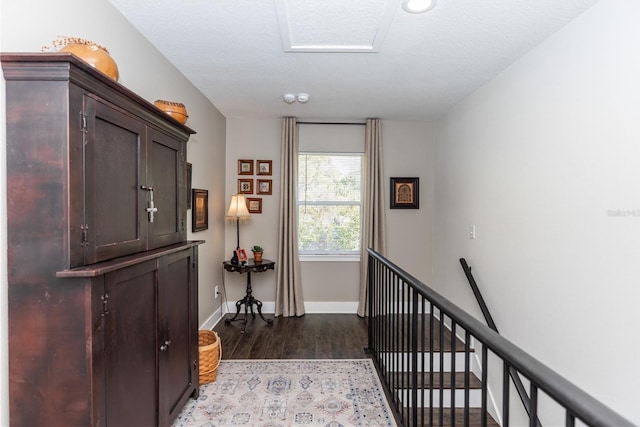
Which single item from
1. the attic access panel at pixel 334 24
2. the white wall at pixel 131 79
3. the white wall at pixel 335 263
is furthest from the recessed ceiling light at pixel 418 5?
the white wall at pixel 335 263

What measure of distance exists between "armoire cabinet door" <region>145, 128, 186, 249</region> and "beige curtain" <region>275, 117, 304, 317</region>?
198 cm

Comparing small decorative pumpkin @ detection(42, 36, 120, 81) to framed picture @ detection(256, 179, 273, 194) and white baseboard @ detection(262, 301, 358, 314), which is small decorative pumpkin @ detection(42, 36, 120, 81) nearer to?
framed picture @ detection(256, 179, 273, 194)

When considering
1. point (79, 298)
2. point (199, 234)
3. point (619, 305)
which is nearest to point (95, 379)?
point (79, 298)

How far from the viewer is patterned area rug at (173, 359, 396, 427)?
6.98 feet

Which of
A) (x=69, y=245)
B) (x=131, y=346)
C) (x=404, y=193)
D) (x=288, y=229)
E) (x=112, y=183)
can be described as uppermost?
(x=404, y=193)

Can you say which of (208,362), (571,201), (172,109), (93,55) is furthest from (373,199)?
(93,55)

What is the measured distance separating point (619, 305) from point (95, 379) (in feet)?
7.88

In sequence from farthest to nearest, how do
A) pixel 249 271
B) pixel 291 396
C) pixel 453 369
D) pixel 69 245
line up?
pixel 249 271 → pixel 291 396 → pixel 453 369 → pixel 69 245

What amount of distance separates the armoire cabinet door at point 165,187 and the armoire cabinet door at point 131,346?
0.71 ft

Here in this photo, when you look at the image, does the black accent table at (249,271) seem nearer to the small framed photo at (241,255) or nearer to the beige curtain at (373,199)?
the small framed photo at (241,255)

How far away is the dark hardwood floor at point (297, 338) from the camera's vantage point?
3057mm

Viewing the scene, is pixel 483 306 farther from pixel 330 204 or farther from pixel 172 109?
pixel 172 109

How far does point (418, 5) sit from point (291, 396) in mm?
2646

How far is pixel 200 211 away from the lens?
327 cm
